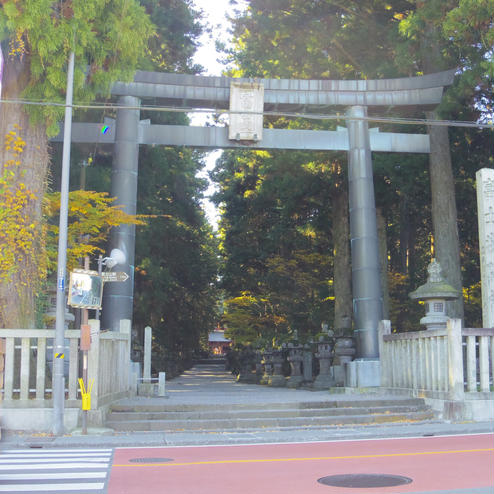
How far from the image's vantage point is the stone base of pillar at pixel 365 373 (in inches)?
823

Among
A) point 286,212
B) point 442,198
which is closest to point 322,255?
point 286,212

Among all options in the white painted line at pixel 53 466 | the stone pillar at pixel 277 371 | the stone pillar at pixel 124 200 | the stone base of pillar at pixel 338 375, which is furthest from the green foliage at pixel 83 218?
the stone pillar at pixel 277 371

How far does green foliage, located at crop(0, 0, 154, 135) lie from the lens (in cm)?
1552

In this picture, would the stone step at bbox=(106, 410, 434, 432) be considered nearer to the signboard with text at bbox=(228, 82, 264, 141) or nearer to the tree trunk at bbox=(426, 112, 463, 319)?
the tree trunk at bbox=(426, 112, 463, 319)

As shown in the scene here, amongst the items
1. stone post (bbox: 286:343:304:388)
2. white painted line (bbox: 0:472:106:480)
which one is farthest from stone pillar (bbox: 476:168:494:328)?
stone post (bbox: 286:343:304:388)

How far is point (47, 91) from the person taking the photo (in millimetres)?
16312

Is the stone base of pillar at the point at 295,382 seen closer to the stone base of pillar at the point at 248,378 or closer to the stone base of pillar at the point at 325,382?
the stone base of pillar at the point at 325,382

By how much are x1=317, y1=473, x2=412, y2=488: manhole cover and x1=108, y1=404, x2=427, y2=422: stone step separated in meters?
6.14

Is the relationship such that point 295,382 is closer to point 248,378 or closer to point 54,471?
point 248,378

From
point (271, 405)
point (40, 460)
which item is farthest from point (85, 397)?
point (271, 405)

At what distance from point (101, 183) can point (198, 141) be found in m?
8.10

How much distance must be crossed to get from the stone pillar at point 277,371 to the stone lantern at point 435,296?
13779 millimetres

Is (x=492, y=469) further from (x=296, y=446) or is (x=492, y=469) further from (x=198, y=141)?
(x=198, y=141)

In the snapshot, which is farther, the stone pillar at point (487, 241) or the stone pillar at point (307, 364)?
the stone pillar at point (307, 364)
